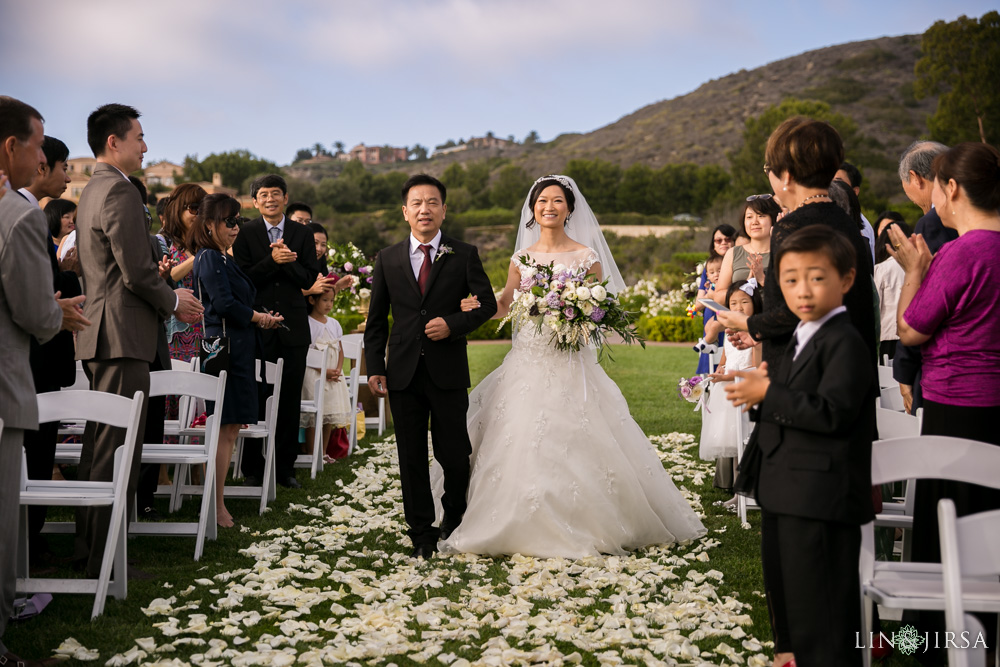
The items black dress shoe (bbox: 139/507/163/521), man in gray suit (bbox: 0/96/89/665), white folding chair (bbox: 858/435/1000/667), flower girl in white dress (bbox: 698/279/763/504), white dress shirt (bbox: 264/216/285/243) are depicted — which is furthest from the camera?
white dress shirt (bbox: 264/216/285/243)

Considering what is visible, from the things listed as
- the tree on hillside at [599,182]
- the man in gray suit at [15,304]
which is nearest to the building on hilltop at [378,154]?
the tree on hillside at [599,182]

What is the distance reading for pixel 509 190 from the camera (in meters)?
74.2

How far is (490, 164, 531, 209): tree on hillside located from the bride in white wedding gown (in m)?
66.4

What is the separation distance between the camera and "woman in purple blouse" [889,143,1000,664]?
11.4 feet

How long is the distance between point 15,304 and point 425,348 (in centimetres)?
257

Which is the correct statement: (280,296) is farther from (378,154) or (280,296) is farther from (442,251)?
(378,154)

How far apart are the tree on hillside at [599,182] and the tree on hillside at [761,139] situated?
11.6m

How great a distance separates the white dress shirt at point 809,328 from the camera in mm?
3047

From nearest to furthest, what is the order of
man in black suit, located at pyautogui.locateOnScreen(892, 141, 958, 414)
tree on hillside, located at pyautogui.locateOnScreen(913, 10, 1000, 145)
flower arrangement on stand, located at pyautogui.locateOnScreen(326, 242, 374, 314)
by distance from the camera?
man in black suit, located at pyautogui.locateOnScreen(892, 141, 958, 414), flower arrangement on stand, located at pyautogui.locateOnScreen(326, 242, 374, 314), tree on hillside, located at pyautogui.locateOnScreen(913, 10, 1000, 145)

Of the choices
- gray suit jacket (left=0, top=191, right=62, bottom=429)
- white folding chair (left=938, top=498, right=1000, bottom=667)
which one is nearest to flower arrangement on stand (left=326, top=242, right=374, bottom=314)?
gray suit jacket (left=0, top=191, right=62, bottom=429)

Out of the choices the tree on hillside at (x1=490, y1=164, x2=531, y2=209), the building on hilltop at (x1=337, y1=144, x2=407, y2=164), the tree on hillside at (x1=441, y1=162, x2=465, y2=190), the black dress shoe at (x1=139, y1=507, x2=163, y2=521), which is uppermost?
the building on hilltop at (x1=337, y1=144, x2=407, y2=164)

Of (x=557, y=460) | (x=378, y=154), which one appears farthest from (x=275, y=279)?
(x=378, y=154)

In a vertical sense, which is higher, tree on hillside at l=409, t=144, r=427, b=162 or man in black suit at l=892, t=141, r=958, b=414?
tree on hillside at l=409, t=144, r=427, b=162

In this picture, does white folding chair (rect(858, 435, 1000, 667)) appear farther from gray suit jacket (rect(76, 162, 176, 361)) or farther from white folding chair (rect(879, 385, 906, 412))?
gray suit jacket (rect(76, 162, 176, 361))
